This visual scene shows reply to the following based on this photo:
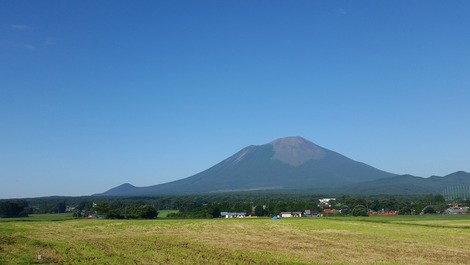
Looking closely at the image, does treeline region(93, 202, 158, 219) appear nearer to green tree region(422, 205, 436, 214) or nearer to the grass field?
the grass field

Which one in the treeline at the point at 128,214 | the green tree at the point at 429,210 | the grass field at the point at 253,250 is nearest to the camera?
the grass field at the point at 253,250

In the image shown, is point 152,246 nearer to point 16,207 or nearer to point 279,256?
point 279,256

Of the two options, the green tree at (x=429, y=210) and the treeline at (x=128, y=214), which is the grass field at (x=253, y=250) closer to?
the treeline at (x=128, y=214)

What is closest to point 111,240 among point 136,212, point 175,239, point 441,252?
point 175,239

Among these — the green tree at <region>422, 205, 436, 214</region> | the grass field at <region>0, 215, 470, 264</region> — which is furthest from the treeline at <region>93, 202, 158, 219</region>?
the green tree at <region>422, 205, 436, 214</region>

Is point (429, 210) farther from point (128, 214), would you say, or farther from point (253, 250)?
point (253, 250)

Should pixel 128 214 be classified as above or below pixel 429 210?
above

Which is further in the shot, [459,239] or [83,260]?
[459,239]

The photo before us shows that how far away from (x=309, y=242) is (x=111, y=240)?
14.1 metres

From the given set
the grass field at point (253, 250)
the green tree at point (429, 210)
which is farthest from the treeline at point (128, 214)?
the green tree at point (429, 210)

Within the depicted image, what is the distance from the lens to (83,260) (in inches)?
891

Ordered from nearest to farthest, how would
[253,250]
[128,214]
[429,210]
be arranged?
1. [253,250]
2. [128,214]
3. [429,210]

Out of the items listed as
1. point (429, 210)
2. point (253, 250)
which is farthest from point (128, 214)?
point (429, 210)

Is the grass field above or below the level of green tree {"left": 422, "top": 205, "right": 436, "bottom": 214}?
above
